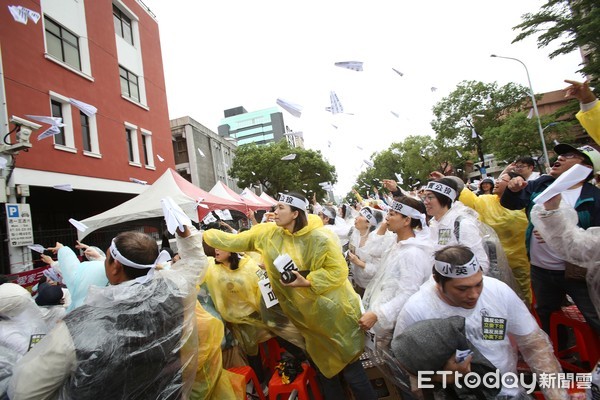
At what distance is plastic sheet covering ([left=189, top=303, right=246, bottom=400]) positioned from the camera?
2184 millimetres

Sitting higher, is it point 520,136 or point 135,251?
point 520,136

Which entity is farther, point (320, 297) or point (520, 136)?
point (520, 136)

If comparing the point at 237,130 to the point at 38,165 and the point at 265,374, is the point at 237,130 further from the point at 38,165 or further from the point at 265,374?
the point at 265,374

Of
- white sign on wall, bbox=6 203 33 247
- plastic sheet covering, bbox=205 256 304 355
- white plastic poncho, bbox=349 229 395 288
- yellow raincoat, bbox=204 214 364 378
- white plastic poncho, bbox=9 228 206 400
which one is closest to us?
white plastic poncho, bbox=9 228 206 400

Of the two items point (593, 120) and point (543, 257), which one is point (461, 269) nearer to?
point (543, 257)

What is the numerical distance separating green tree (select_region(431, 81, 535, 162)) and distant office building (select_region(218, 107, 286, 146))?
4904 cm

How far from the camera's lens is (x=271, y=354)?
4090 mm

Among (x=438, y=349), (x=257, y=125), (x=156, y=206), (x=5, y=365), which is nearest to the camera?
(x=438, y=349)

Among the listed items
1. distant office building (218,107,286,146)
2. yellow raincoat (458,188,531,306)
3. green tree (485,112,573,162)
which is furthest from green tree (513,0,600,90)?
distant office building (218,107,286,146)

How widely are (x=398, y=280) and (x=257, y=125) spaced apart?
78.8 metres

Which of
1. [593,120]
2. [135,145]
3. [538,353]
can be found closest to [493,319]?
[538,353]

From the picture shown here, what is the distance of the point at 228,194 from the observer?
13.2 m

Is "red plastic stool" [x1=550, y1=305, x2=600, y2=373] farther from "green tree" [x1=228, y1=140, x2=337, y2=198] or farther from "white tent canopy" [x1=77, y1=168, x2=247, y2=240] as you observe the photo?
"green tree" [x1=228, y1=140, x2=337, y2=198]

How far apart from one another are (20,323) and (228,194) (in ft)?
36.3
